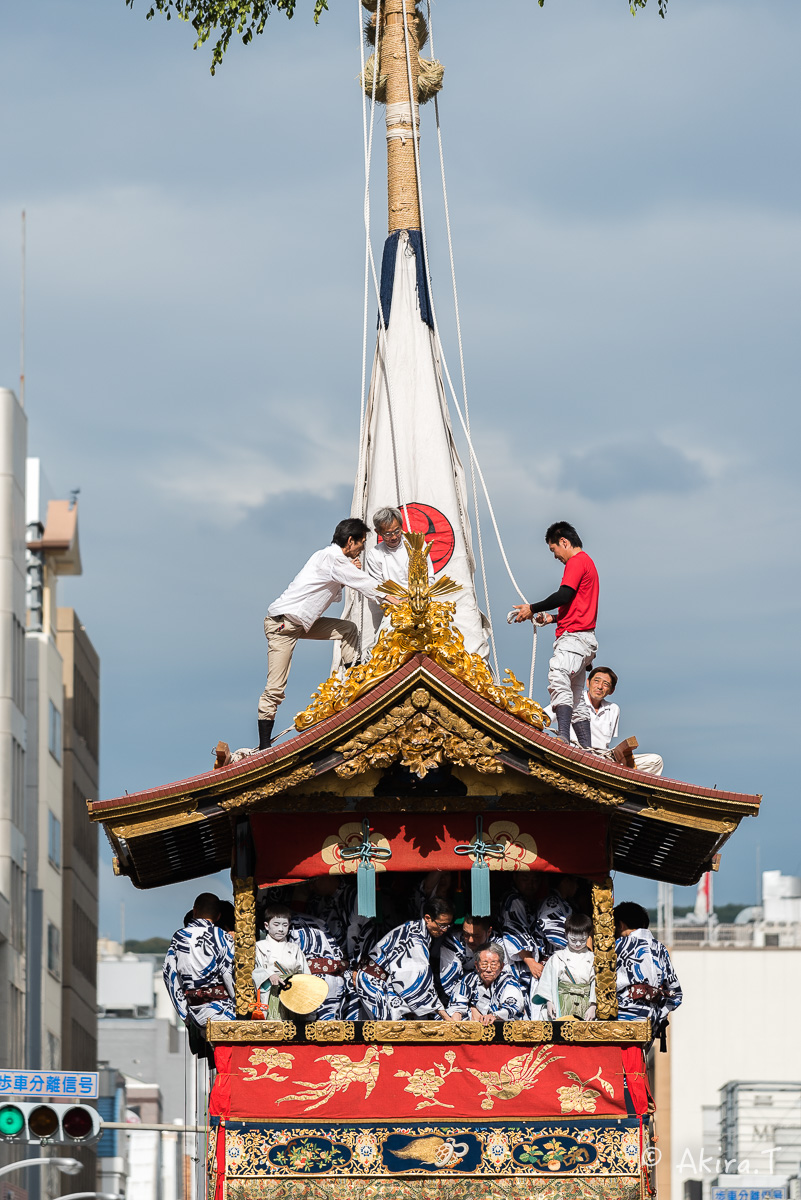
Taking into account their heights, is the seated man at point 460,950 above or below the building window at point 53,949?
below

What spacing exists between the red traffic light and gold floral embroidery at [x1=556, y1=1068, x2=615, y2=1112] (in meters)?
6.01

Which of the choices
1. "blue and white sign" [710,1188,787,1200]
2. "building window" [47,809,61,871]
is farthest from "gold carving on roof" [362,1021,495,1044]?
"building window" [47,809,61,871]

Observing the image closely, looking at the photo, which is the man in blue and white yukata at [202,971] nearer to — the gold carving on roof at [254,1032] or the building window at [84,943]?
the gold carving on roof at [254,1032]

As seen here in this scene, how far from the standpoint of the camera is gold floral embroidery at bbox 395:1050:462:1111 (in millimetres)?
15703

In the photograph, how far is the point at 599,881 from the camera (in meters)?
16.4

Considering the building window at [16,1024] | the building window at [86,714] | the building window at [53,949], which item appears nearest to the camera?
the building window at [16,1024]

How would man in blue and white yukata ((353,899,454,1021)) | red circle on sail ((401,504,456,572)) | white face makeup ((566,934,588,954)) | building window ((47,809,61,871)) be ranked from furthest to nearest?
1. building window ((47,809,61,871))
2. red circle on sail ((401,504,456,572))
3. white face makeup ((566,934,588,954))
4. man in blue and white yukata ((353,899,454,1021))

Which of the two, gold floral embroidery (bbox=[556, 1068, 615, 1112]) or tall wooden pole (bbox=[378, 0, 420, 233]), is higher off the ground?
tall wooden pole (bbox=[378, 0, 420, 233])

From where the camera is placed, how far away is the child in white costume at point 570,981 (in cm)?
1609

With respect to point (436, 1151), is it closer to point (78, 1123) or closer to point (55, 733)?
point (78, 1123)

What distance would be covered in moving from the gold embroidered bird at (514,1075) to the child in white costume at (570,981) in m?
0.33

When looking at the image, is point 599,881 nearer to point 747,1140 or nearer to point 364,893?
point 364,893

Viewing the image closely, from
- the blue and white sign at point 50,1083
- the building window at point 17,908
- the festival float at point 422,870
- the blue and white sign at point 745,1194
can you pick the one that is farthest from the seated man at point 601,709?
the building window at point 17,908

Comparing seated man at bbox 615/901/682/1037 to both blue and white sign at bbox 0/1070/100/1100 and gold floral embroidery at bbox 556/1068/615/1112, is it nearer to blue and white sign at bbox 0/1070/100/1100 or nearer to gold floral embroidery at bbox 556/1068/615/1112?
gold floral embroidery at bbox 556/1068/615/1112
